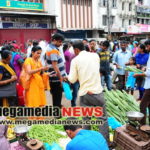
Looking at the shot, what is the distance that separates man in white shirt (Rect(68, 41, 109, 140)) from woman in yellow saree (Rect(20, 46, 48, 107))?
110 cm

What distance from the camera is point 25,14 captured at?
22.7m

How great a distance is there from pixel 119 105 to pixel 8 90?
229 centimetres

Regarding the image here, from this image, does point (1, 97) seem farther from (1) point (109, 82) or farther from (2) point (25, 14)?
(2) point (25, 14)

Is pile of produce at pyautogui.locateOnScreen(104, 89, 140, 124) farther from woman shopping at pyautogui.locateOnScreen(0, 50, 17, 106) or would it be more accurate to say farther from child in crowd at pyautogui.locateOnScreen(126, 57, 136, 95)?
woman shopping at pyautogui.locateOnScreen(0, 50, 17, 106)

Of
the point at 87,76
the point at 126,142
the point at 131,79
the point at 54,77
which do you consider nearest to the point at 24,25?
the point at 131,79

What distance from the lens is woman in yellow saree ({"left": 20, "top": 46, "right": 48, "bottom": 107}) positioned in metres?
4.71

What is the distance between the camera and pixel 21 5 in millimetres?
22922

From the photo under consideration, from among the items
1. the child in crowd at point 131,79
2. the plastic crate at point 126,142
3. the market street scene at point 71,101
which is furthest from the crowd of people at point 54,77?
the child in crowd at point 131,79

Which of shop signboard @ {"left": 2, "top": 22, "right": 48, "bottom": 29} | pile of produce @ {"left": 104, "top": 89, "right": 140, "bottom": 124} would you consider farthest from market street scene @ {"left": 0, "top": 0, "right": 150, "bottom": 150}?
shop signboard @ {"left": 2, "top": 22, "right": 48, "bottom": 29}

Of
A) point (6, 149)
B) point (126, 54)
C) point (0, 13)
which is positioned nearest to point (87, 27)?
point (0, 13)

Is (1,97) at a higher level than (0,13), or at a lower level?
lower

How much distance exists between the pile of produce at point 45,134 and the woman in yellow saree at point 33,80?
2.01 feet

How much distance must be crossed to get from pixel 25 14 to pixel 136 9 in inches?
740

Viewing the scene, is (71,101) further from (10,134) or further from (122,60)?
(10,134)
